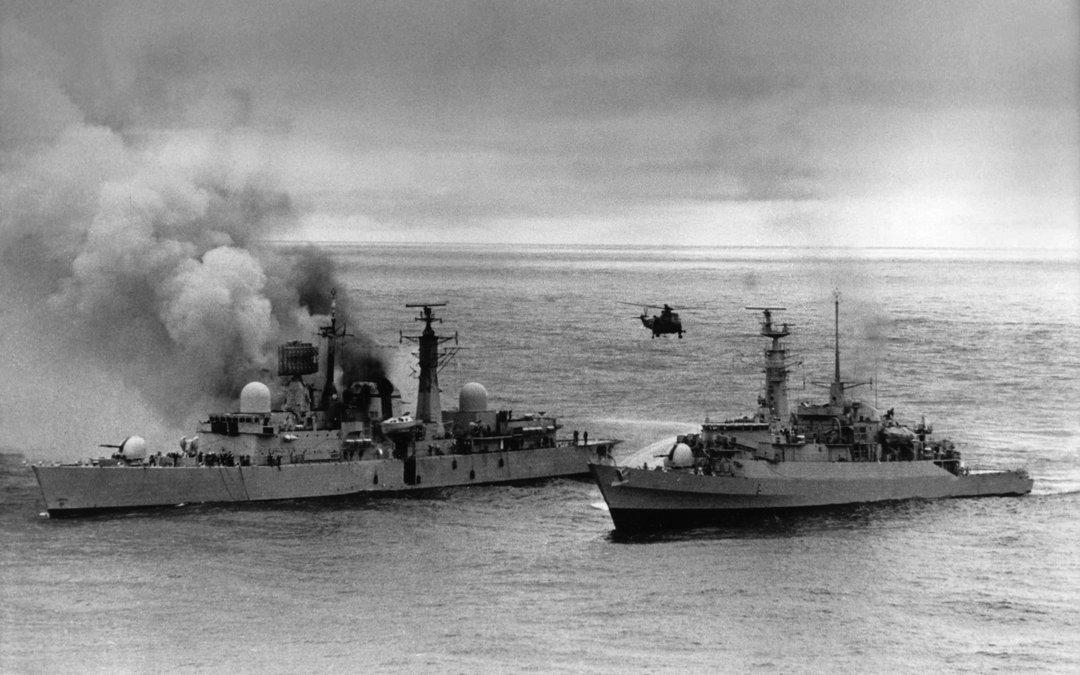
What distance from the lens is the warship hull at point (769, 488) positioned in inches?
1994

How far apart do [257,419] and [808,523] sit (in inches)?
829

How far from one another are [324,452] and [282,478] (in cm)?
251

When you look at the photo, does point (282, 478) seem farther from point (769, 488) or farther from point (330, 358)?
point (769, 488)

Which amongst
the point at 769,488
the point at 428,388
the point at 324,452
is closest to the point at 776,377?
the point at 769,488

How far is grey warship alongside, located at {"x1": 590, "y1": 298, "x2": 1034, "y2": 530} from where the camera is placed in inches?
2012

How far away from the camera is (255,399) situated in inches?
2291

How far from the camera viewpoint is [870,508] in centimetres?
5406

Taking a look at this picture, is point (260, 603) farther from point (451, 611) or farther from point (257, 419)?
point (257, 419)

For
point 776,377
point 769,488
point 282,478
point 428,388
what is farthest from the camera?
point 428,388

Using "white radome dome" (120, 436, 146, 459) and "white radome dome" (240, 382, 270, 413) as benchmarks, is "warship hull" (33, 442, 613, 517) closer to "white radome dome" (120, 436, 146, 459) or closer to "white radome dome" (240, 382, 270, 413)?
"white radome dome" (120, 436, 146, 459)

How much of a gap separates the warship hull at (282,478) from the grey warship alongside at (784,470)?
9400 millimetres

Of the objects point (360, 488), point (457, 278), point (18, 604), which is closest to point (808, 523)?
point (360, 488)

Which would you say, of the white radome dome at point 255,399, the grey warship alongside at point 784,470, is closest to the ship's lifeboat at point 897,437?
the grey warship alongside at point 784,470

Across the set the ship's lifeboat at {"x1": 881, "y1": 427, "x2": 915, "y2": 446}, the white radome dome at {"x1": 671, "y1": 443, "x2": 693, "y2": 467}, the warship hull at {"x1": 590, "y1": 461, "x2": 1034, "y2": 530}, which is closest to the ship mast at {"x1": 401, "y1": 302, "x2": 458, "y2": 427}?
the warship hull at {"x1": 590, "y1": 461, "x2": 1034, "y2": 530}
